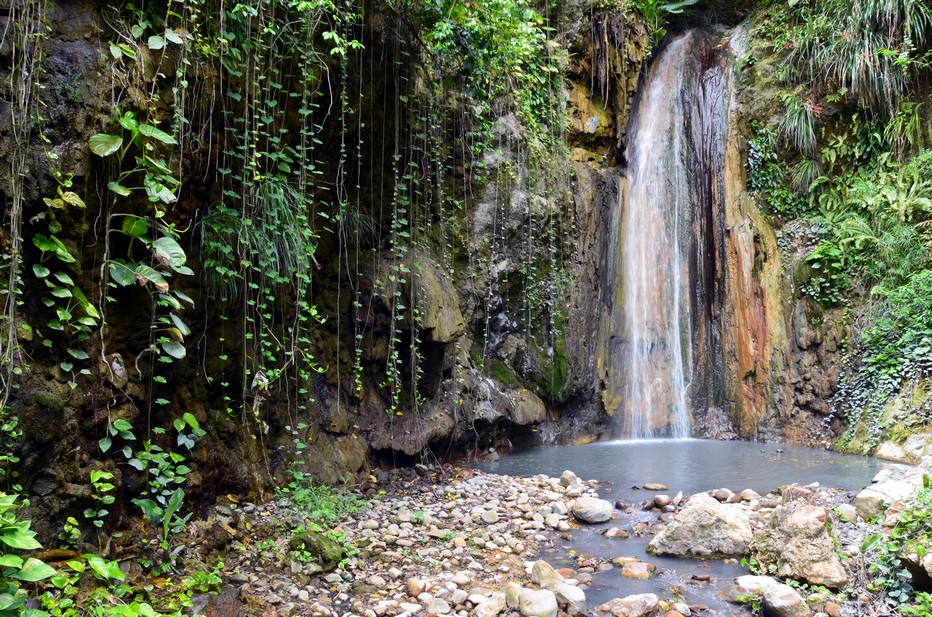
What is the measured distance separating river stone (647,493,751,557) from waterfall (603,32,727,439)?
18.2ft

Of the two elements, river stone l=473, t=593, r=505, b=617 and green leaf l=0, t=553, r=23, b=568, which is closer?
green leaf l=0, t=553, r=23, b=568

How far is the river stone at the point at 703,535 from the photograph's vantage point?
4293 mm

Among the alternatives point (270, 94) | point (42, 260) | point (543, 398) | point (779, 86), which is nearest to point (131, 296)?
point (42, 260)

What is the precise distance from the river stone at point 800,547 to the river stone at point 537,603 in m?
1.50

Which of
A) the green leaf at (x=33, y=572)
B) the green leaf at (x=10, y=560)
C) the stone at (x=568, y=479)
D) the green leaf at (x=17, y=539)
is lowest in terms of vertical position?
the stone at (x=568, y=479)

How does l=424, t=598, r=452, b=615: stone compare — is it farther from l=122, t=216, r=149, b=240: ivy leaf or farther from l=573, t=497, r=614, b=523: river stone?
l=122, t=216, r=149, b=240: ivy leaf

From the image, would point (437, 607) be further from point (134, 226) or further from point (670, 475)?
point (670, 475)

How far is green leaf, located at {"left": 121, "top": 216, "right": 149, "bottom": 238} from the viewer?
3322mm

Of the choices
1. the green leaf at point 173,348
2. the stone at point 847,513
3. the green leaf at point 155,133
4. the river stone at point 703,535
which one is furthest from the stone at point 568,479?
the green leaf at point 155,133

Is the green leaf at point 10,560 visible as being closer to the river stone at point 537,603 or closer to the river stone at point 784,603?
the river stone at point 537,603

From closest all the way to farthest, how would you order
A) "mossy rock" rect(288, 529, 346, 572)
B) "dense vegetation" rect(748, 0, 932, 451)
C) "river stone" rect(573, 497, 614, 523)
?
1. "mossy rock" rect(288, 529, 346, 572)
2. "river stone" rect(573, 497, 614, 523)
3. "dense vegetation" rect(748, 0, 932, 451)

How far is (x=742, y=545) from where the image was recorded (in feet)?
14.1

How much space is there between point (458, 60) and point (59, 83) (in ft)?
13.2

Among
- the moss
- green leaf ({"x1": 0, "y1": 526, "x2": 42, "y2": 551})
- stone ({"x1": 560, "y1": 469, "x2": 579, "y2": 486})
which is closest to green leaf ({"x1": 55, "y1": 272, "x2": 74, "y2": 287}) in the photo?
green leaf ({"x1": 0, "y1": 526, "x2": 42, "y2": 551})
